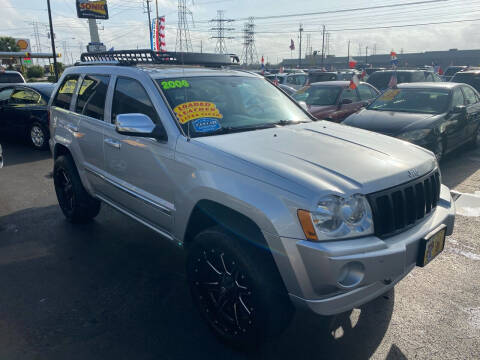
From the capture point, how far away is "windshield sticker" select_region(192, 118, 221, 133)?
3.03 meters

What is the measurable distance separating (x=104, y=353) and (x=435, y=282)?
2.84 metres

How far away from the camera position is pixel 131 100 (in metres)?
3.55

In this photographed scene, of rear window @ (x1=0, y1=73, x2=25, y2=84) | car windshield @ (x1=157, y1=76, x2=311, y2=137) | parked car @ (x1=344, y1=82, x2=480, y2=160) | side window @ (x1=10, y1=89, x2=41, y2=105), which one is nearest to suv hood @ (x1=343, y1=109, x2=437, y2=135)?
parked car @ (x1=344, y1=82, x2=480, y2=160)

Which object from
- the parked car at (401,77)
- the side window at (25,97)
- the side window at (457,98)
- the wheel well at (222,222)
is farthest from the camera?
the parked car at (401,77)

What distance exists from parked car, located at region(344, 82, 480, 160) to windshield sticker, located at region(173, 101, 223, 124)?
13.6ft

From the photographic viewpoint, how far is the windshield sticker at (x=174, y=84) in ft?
10.8

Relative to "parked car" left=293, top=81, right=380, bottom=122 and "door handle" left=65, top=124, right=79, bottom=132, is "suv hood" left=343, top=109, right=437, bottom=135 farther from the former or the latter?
"door handle" left=65, top=124, right=79, bottom=132

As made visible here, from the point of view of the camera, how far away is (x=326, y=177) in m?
2.35

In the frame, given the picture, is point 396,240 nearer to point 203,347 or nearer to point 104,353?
point 203,347

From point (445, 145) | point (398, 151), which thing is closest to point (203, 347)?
point (398, 151)

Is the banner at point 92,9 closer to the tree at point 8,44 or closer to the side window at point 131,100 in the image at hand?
the tree at point 8,44

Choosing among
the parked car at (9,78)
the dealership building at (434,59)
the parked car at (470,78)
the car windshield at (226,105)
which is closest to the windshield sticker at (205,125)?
the car windshield at (226,105)

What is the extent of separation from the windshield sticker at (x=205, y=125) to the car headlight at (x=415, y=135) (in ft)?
14.0

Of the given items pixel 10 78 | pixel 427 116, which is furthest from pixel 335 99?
pixel 10 78
